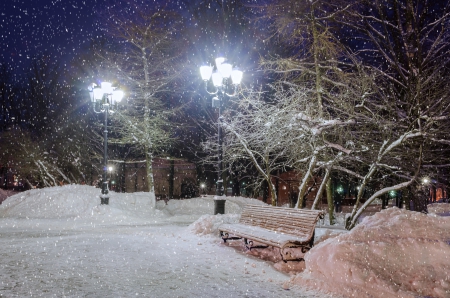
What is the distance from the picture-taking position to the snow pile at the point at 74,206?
1574 cm

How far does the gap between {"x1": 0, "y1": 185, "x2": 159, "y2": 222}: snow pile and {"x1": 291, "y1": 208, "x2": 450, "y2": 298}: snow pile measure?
11.4 m

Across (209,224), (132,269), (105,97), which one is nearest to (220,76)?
(209,224)

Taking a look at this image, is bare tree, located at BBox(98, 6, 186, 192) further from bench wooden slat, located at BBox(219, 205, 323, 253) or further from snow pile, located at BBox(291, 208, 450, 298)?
snow pile, located at BBox(291, 208, 450, 298)

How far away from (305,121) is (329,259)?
5361 millimetres

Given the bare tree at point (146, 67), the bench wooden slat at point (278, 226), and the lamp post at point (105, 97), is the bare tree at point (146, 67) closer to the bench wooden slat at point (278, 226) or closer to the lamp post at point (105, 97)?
the lamp post at point (105, 97)

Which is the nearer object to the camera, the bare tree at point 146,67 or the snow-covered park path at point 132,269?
the snow-covered park path at point 132,269

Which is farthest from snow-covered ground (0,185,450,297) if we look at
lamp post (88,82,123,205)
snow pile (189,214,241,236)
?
lamp post (88,82,123,205)

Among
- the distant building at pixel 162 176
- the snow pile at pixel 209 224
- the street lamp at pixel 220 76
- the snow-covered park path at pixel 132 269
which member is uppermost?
the street lamp at pixel 220 76

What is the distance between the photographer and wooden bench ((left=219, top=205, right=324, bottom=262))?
6.92 metres

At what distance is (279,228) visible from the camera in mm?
8062

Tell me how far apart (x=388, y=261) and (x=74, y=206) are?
14.6 meters

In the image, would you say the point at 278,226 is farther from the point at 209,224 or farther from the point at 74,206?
the point at 74,206

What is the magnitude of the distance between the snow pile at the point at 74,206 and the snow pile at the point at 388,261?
11.4m

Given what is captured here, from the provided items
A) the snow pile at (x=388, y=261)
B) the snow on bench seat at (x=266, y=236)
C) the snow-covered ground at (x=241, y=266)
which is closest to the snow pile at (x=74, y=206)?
the snow-covered ground at (x=241, y=266)
